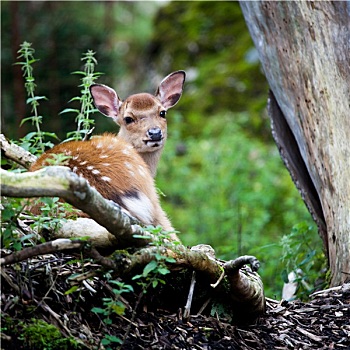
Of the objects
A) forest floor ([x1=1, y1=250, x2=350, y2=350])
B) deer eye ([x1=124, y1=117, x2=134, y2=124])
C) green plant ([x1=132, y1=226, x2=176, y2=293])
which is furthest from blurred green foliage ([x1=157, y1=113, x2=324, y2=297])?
green plant ([x1=132, y1=226, x2=176, y2=293])

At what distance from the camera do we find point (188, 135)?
35.0 feet

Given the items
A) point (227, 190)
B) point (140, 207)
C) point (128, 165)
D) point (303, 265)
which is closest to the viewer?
point (140, 207)

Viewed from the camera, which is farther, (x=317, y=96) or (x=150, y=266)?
(x=317, y=96)

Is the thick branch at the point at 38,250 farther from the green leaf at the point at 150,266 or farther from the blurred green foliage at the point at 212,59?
the blurred green foliage at the point at 212,59

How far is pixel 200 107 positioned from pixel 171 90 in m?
4.78

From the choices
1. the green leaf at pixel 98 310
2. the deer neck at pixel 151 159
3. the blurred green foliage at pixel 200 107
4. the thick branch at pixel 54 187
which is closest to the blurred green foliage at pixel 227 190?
the blurred green foliage at pixel 200 107

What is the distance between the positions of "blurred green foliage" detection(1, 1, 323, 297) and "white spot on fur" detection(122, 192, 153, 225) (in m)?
1.85

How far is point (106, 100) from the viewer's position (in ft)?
19.8

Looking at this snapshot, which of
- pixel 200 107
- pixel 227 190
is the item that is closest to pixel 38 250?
pixel 227 190

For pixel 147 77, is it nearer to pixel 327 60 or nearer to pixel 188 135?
pixel 188 135

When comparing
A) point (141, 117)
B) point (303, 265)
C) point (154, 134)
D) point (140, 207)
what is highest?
point (141, 117)

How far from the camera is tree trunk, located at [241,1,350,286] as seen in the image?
474 centimetres

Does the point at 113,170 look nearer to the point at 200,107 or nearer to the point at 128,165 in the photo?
the point at 128,165

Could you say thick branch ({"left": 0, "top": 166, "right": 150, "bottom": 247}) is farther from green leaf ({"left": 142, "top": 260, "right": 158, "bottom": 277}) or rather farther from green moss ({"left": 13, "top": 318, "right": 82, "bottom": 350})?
green moss ({"left": 13, "top": 318, "right": 82, "bottom": 350})
